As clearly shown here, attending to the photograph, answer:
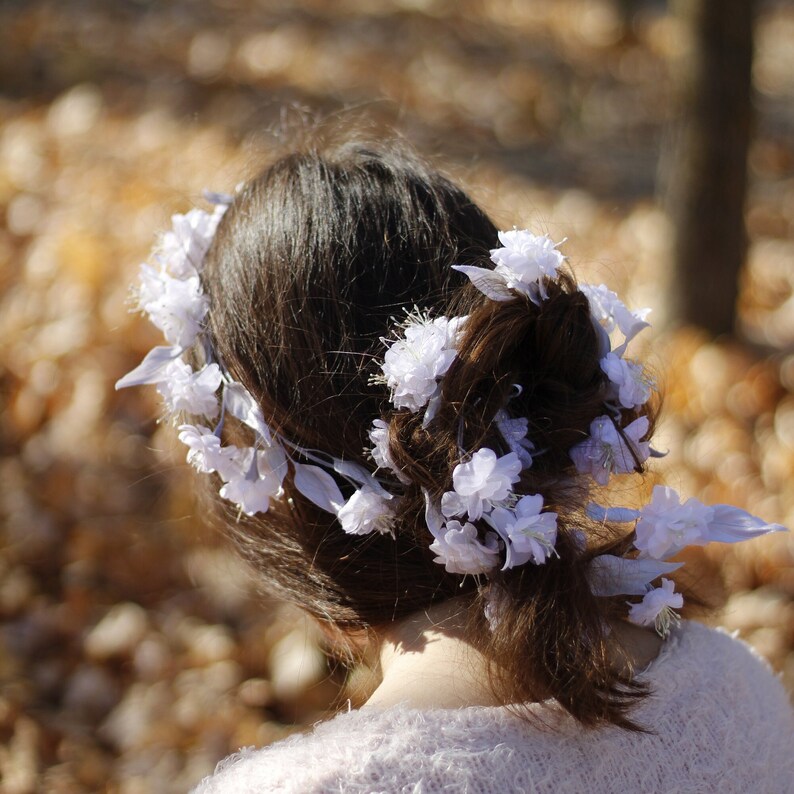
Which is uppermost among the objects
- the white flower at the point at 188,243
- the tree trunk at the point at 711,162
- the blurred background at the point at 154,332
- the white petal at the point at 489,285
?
the white petal at the point at 489,285

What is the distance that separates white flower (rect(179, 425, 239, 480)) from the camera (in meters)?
Answer: 1.14

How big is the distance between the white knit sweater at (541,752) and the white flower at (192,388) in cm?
39

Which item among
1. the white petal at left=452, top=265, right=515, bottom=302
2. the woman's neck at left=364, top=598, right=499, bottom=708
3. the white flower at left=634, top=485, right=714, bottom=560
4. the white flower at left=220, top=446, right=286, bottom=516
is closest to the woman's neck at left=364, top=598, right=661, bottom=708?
the woman's neck at left=364, top=598, right=499, bottom=708

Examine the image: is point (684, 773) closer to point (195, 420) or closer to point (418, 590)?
point (418, 590)

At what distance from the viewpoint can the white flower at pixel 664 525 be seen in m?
1.07

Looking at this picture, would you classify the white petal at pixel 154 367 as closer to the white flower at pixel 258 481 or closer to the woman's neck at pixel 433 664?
the white flower at pixel 258 481

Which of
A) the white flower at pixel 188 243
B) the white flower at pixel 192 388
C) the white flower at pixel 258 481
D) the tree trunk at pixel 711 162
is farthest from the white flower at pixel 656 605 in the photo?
the tree trunk at pixel 711 162

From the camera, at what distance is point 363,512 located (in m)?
1.04

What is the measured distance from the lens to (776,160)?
467cm

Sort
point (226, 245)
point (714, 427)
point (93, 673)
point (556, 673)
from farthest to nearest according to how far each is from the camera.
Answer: point (714, 427) → point (93, 673) → point (226, 245) → point (556, 673)

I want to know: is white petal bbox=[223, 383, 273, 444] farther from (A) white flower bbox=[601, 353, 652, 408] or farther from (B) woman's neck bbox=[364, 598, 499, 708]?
(A) white flower bbox=[601, 353, 652, 408]

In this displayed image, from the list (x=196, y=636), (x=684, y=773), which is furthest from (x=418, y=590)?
(x=196, y=636)

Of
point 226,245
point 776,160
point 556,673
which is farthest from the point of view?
point 776,160

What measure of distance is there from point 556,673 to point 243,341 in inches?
19.9
